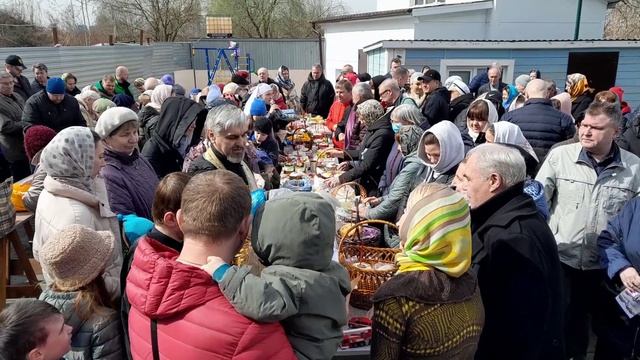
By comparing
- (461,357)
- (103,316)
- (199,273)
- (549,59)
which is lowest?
(461,357)

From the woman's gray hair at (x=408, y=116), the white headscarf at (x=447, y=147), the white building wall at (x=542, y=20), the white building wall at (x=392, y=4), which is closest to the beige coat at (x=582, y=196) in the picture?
the white headscarf at (x=447, y=147)

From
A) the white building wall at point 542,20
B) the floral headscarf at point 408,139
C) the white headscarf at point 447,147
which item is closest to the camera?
the white headscarf at point 447,147

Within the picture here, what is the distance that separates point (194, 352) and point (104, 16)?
35.8 metres

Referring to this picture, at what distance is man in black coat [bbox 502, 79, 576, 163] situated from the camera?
4.58 m

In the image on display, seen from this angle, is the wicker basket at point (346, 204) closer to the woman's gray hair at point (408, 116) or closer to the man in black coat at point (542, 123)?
the woman's gray hair at point (408, 116)

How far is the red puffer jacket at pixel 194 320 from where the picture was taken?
1324mm

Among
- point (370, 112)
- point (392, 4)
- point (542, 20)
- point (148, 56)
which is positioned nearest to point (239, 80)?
point (370, 112)

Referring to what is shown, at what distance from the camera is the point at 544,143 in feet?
15.1

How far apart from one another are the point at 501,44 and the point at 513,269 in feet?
33.1

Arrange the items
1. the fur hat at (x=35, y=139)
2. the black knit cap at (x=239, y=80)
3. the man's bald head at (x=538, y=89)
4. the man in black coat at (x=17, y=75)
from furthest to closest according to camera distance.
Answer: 1. the black knit cap at (x=239, y=80)
2. the man in black coat at (x=17, y=75)
3. the man's bald head at (x=538, y=89)
4. the fur hat at (x=35, y=139)

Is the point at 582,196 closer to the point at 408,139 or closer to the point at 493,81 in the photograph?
the point at 408,139

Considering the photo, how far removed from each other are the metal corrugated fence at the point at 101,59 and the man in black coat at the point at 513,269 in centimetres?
1008

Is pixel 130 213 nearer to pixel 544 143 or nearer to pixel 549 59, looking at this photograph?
pixel 544 143

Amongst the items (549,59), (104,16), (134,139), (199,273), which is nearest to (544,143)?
(134,139)
